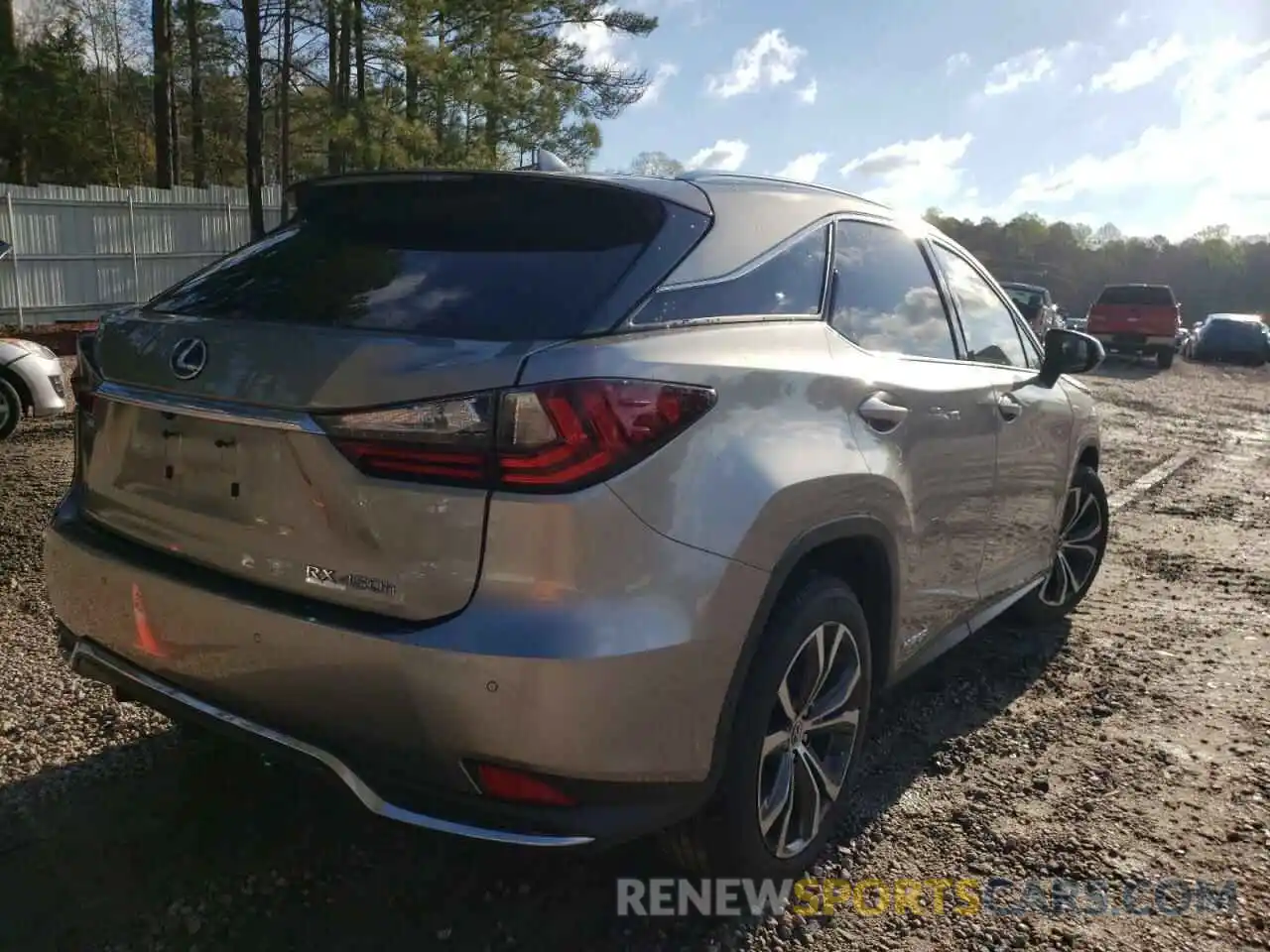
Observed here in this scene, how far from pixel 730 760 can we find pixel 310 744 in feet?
2.96

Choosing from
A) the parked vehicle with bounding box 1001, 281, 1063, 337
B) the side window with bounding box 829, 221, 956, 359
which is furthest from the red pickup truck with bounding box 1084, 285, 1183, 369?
the side window with bounding box 829, 221, 956, 359

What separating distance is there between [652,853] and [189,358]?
1650 mm

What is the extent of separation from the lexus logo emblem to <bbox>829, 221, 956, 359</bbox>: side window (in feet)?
5.19

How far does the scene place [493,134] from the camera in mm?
18938

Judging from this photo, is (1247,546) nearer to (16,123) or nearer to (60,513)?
(60,513)

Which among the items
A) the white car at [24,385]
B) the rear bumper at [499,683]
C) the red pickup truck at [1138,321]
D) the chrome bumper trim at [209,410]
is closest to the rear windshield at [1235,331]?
the red pickup truck at [1138,321]

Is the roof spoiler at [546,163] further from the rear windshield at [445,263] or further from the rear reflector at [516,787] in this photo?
the rear reflector at [516,787]

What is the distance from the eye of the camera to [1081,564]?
495 cm

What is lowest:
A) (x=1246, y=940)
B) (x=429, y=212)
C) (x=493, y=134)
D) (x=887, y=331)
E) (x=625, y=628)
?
(x=1246, y=940)

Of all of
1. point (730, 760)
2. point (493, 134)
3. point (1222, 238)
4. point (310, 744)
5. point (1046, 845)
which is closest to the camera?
point (310, 744)

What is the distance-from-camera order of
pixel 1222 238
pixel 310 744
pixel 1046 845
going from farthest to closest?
pixel 1222 238 < pixel 1046 845 < pixel 310 744

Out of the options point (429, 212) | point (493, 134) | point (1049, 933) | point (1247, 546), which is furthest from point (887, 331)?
point (493, 134)

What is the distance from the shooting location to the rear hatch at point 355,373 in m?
2.03

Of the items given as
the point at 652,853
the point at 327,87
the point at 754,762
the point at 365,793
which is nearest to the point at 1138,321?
the point at 327,87
